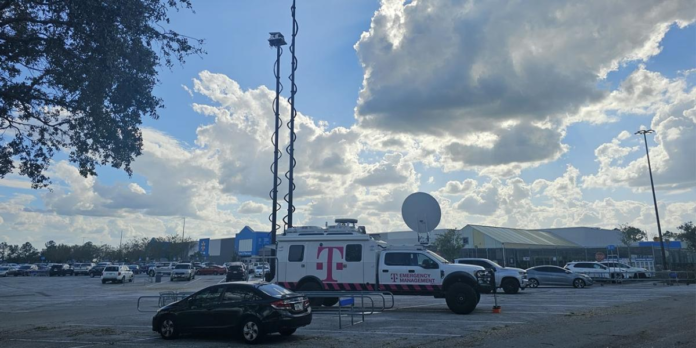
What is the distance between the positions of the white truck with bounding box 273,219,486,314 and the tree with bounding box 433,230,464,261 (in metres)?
35.0

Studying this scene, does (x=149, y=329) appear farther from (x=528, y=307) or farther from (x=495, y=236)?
(x=495, y=236)

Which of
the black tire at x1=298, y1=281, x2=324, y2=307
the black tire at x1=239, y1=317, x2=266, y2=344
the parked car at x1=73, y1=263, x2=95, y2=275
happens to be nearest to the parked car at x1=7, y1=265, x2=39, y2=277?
the parked car at x1=73, y1=263, x2=95, y2=275

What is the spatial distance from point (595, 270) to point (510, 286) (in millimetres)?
15608

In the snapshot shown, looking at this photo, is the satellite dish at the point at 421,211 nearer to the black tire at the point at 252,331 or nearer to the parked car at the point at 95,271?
the black tire at the point at 252,331

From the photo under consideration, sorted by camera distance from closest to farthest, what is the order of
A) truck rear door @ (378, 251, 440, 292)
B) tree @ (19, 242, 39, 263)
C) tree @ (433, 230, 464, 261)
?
truck rear door @ (378, 251, 440, 292) < tree @ (433, 230, 464, 261) < tree @ (19, 242, 39, 263)

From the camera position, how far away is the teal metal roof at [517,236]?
59000 mm

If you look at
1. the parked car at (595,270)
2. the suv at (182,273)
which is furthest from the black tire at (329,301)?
the suv at (182,273)

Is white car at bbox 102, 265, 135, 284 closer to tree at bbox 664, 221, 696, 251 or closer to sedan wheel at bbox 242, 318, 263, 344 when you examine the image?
sedan wheel at bbox 242, 318, 263, 344

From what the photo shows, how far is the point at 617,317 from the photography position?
14734 millimetres

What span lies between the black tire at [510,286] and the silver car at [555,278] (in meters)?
7.05

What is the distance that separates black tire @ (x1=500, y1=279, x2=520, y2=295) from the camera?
25.9m

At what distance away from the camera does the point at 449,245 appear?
172ft

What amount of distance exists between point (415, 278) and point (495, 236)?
43.7 meters

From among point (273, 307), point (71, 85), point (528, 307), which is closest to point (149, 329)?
point (273, 307)
